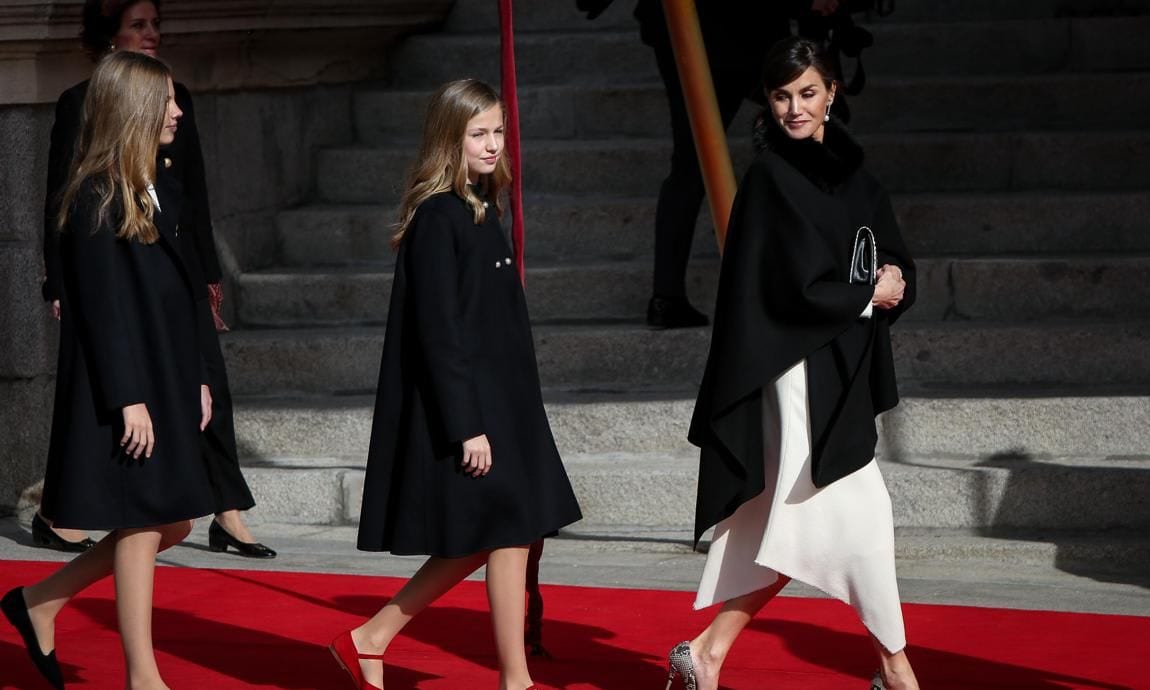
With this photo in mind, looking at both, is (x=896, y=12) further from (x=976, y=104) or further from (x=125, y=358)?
(x=125, y=358)

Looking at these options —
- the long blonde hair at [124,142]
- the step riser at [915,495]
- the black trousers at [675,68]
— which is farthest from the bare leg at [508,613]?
the black trousers at [675,68]

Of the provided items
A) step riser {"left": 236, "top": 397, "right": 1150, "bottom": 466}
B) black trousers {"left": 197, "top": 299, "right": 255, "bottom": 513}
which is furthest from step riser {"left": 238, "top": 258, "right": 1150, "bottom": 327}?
black trousers {"left": 197, "top": 299, "right": 255, "bottom": 513}

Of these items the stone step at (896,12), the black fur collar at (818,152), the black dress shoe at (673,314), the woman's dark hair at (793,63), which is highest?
the stone step at (896,12)

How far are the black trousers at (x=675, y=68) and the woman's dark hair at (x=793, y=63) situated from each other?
2676mm

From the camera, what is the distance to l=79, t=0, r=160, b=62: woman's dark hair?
18.7 ft

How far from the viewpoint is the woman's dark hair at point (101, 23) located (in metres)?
5.71

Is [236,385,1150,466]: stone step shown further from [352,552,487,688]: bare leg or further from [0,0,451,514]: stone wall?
[352,552,487,688]: bare leg

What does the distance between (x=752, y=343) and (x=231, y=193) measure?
419 cm

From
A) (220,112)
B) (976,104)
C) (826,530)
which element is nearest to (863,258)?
(826,530)

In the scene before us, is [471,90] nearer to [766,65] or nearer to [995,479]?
[766,65]

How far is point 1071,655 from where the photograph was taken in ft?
16.0

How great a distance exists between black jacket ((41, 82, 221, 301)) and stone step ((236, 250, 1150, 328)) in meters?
1.65

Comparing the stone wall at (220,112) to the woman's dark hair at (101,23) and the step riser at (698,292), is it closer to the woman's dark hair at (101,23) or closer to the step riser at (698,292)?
the step riser at (698,292)

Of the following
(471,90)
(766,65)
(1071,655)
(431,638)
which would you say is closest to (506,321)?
(471,90)
